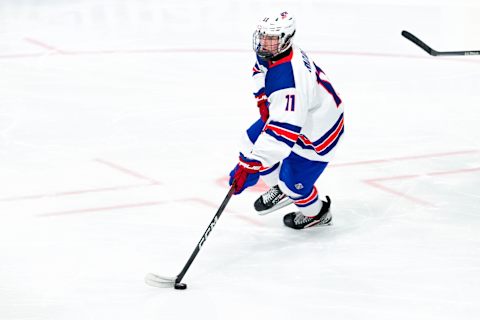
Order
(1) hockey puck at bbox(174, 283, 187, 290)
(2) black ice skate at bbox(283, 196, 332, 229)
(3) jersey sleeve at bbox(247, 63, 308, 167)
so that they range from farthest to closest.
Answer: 1. (2) black ice skate at bbox(283, 196, 332, 229)
2. (3) jersey sleeve at bbox(247, 63, 308, 167)
3. (1) hockey puck at bbox(174, 283, 187, 290)

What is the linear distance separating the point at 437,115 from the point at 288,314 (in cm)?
317

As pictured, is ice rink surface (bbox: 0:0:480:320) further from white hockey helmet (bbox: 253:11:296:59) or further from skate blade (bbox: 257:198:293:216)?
white hockey helmet (bbox: 253:11:296:59)

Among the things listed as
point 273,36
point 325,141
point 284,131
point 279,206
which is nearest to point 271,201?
point 279,206

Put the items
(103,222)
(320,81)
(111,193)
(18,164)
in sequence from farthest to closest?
1. (18,164)
2. (111,193)
3. (103,222)
4. (320,81)

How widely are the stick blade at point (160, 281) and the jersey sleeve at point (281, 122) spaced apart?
1.92ft

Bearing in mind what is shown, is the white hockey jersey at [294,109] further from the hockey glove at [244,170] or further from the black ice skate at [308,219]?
the black ice skate at [308,219]

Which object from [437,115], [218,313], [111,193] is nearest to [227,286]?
[218,313]

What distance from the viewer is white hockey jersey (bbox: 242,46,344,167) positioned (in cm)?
390

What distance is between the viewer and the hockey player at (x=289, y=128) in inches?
154

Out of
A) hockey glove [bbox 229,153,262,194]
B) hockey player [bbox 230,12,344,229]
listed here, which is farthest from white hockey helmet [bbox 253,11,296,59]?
hockey glove [bbox 229,153,262,194]

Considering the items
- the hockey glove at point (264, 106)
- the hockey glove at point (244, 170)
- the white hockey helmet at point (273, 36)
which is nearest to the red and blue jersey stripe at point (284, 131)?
the hockey glove at point (244, 170)

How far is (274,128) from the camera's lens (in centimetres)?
390

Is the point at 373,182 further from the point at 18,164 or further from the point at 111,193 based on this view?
the point at 18,164

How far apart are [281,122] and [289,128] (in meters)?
0.04
